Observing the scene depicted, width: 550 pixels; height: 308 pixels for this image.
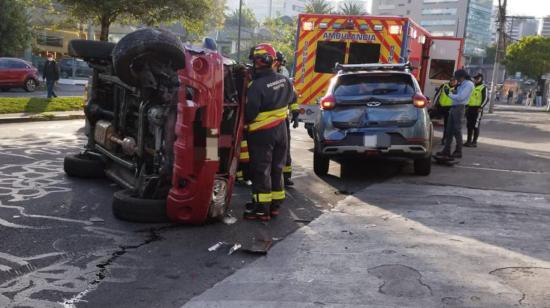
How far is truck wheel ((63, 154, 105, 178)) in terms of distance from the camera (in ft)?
22.3

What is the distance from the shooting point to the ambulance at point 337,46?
11.1 meters

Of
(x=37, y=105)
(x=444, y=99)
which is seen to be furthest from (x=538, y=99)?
(x=37, y=105)

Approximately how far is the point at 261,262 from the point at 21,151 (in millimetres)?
5865

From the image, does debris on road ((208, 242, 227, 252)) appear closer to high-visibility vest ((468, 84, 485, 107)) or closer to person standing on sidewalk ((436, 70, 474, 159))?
person standing on sidewalk ((436, 70, 474, 159))

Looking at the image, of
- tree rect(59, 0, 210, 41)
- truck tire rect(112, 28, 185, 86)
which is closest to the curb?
tree rect(59, 0, 210, 41)

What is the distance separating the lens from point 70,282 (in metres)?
3.63

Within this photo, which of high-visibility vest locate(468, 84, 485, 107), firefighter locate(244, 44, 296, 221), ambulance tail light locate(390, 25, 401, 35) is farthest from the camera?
high-visibility vest locate(468, 84, 485, 107)

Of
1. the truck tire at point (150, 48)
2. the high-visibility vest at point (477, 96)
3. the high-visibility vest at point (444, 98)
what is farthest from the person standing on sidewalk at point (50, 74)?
the truck tire at point (150, 48)

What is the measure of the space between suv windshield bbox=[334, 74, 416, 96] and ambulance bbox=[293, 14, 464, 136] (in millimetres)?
3114

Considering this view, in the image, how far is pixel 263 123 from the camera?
5.43 meters

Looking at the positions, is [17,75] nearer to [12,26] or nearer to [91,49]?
[12,26]

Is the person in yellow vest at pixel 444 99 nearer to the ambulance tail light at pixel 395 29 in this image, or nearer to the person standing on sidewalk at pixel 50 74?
Answer: the ambulance tail light at pixel 395 29

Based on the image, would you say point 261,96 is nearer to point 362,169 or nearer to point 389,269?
point 389,269

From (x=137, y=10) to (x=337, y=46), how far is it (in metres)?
8.75
